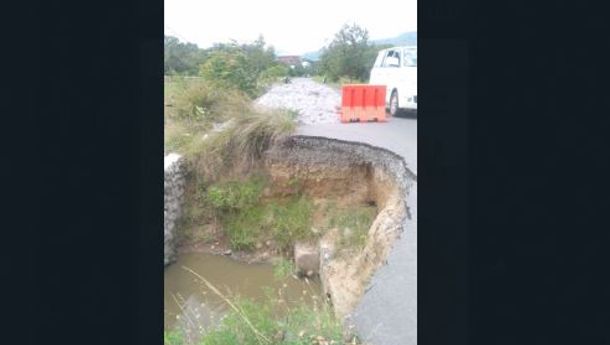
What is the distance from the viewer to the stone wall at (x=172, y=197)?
6695 millimetres

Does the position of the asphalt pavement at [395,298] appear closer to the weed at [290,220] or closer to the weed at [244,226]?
the weed at [290,220]

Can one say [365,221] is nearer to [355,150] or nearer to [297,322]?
[355,150]

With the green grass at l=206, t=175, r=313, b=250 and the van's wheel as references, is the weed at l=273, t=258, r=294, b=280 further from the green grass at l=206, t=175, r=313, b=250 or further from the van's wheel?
the van's wheel

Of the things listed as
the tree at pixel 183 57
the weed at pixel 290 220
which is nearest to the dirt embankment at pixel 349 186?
the weed at pixel 290 220

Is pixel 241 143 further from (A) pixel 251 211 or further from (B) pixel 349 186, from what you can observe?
(B) pixel 349 186

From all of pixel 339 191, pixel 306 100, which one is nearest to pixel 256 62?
pixel 306 100

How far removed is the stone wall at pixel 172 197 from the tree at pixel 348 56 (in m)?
2.57

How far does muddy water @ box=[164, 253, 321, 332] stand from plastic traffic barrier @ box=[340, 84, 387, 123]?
2.35 meters

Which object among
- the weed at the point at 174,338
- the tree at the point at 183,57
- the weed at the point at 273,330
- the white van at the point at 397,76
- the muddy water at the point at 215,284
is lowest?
the muddy water at the point at 215,284

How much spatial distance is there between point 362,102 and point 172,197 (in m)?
2.91

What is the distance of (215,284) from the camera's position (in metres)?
6.32
